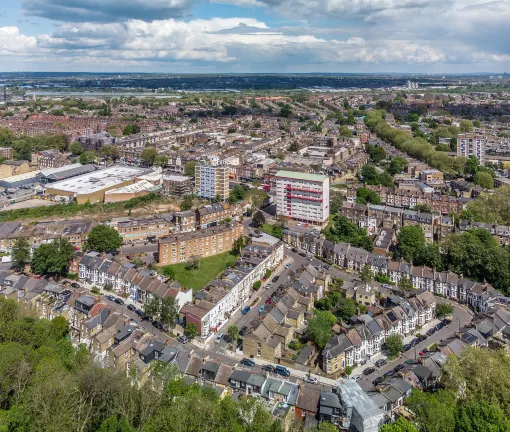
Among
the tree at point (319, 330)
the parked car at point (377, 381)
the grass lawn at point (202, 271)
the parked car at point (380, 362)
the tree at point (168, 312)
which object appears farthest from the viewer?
the grass lawn at point (202, 271)

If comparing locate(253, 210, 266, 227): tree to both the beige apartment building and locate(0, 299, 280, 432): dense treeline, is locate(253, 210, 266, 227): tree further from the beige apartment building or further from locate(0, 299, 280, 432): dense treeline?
locate(0, 299, 280, 432): dense treeline

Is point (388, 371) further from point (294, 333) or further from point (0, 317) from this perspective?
point (0, 317)

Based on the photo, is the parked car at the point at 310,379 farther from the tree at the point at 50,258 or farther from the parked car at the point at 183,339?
the tree at the point at 50,258

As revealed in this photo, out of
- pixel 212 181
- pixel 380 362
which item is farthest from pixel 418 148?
pixel 380 362

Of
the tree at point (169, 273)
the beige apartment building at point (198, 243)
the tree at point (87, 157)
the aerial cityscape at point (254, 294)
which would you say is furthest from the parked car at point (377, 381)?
the tree at point (87, 157)

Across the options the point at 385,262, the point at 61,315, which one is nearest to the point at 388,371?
the point at 385,262

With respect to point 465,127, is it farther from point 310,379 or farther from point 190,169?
point 310,379

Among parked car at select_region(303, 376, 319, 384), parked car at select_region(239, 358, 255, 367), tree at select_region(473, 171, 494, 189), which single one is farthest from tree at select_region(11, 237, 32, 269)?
tree at select_region(473, 171, 494, 189)
